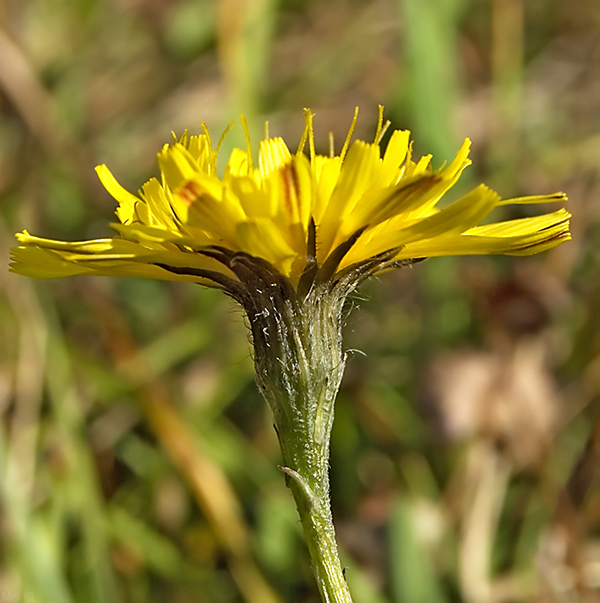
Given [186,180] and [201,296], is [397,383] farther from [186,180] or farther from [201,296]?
[186,180]

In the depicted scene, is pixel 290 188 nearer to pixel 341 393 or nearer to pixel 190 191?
pixel 190 191

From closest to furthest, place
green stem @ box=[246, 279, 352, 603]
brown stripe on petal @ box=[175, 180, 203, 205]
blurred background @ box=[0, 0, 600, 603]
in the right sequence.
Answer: brown stripe on petal @ box=[175, 180, 203, 205] → green stem @ box=[246, 279, 352, 603] → blurred background @ box=[0, 0, 600, 603]

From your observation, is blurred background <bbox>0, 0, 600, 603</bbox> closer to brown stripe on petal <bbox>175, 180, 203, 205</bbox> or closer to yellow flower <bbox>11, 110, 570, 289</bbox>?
yellow flower <bbox>11, 110, 570, 289</bbox>

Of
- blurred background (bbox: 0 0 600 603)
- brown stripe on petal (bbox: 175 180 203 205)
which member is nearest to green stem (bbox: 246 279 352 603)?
brown stripe on petal (bbox: 175 180 203 205)

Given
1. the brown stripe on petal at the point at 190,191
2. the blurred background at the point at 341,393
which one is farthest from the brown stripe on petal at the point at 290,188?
the blurred background at the point at 341,393

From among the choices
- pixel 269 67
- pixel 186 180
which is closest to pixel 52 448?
pixel 186 180

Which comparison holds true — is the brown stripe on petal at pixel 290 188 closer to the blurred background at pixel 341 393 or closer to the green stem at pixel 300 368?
the green stem at pixel 300 368

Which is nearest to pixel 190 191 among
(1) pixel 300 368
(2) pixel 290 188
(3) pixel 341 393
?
(2) pixel 290 188
